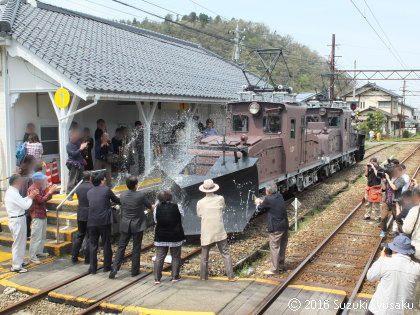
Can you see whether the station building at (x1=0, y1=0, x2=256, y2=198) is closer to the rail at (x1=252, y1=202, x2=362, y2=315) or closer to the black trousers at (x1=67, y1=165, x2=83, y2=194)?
the black trousers at (x1=67, y1=165, x2=83, y2=194)

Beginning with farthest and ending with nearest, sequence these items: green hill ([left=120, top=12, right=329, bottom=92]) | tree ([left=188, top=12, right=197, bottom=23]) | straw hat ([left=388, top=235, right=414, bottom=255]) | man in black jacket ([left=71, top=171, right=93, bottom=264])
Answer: tree ([left=188, top=12, right=197, bottom=23]), green hill ([left=120, top=12, right=329, bottom=92]), man in black jacket ([left=71, top=171, right=93, bottom=264]), straw hat ([left=388, top=235, right=414, bottom=255])

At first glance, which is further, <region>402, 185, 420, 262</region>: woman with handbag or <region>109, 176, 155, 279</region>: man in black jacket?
<region>109, 176, 155, 279</region>: man in black jacket

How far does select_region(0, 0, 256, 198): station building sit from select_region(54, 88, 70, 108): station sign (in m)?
0.19

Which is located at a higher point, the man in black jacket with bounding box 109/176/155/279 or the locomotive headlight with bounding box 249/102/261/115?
the locomotive headlight with bounding box 249/102/261/115

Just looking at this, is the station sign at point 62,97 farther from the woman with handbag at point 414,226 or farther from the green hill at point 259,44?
the green hill at point 259,44

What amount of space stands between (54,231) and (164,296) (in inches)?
145

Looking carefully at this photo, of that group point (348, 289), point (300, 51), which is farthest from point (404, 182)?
point (300, 51)

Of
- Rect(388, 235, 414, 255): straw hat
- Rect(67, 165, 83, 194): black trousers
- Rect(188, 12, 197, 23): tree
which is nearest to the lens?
Rect(388, 235, 414, 255): straw hat

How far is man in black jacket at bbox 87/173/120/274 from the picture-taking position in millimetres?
7449

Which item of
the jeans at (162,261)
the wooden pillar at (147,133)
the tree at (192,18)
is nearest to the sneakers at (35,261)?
the jeans at (162,261)

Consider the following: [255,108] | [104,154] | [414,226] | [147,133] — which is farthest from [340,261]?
[147,133]

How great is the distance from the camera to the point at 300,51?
82.0 metres

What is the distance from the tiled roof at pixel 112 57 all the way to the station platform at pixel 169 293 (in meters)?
4.44

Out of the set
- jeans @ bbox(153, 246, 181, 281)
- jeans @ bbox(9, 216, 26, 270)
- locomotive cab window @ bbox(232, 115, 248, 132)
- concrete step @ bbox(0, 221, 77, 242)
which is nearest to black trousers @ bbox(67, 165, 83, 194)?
concrete step @ bbox(0, 221, 77, 242)
